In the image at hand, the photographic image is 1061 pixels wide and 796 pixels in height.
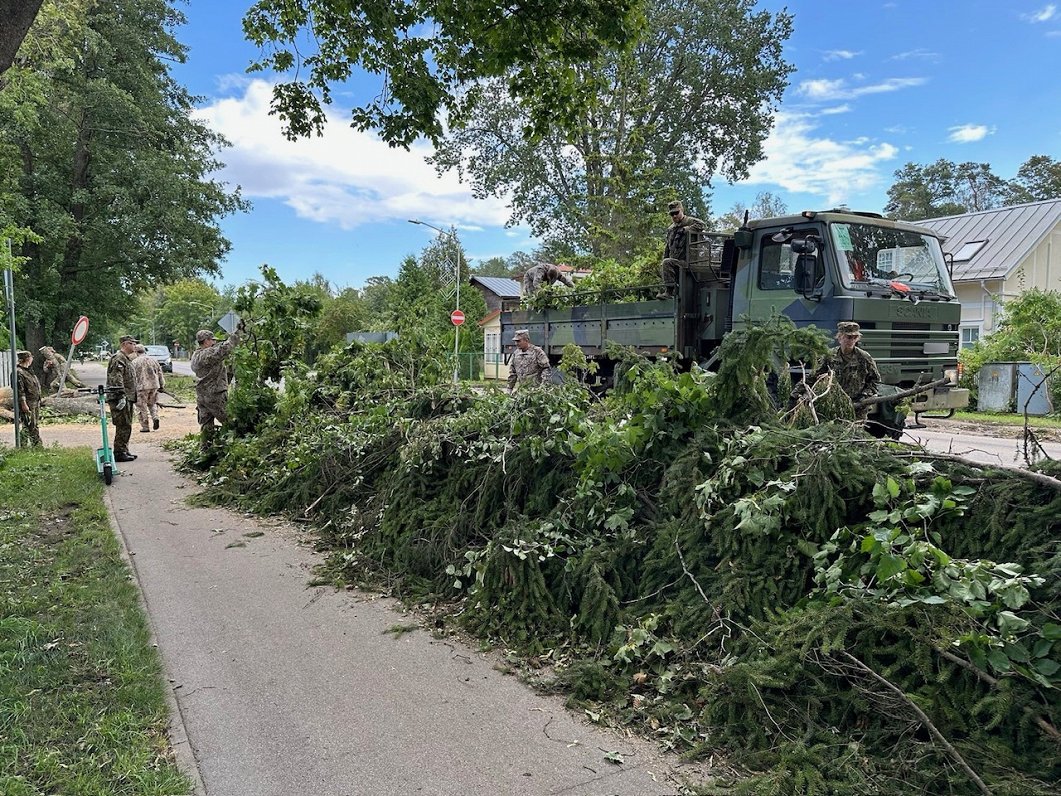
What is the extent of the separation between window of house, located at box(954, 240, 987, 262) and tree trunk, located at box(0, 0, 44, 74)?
3296 centimetres

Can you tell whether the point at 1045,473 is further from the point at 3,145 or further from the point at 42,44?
the point at 3,145

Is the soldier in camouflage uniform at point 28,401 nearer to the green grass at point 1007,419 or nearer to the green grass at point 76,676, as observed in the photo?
the green grass at point 76,676

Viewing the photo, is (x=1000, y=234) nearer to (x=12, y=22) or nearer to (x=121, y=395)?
(x=121, y=395)

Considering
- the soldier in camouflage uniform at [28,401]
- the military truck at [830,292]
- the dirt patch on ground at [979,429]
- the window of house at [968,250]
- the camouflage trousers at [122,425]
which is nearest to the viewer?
the military truck at [830,292]

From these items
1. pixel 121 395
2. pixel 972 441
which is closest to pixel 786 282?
pixel 972 441

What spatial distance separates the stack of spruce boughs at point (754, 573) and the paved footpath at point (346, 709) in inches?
13.0

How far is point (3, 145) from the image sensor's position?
19859mm

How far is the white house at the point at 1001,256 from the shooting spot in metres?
28.2

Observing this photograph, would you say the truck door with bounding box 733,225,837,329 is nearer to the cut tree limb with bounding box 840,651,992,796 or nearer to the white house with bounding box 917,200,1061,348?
the cut tree limb with bounding box 840,651,992,796

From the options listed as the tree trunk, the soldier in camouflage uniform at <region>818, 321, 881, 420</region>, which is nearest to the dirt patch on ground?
the soldier in camouflage uniform at <region>818, 321, 881, 420</region>

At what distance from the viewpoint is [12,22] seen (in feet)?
14.4

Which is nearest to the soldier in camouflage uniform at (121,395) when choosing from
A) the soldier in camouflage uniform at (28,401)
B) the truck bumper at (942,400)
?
the soldier in camouflage uniform at (28,401)

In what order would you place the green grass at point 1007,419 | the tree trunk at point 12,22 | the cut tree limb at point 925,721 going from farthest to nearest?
the green grass at point 1007,419 < the tree trunk at point 12,22 < the cut tree limb at point 925,721

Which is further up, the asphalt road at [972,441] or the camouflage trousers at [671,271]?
the camouflage trousers at [671,271]
